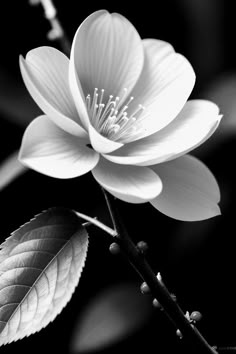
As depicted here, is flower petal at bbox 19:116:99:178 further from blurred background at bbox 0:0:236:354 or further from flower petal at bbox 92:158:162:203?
blurred background at bbox 0:0:236:354

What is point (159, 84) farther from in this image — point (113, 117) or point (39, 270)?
point (39, 270)

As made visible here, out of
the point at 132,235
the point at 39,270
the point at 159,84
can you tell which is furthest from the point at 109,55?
the point at 132,235

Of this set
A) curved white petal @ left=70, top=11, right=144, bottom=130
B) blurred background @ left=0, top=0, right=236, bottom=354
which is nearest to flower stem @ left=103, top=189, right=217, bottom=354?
curved white petal @ left=70, top=11, right=144, bottom=130

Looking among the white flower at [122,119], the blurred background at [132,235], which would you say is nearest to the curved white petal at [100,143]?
the white flower at [122,119]

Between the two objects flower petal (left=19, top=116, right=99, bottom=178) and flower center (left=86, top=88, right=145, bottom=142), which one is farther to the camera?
flower center (left=86, top=88, right=145, bottom=142)

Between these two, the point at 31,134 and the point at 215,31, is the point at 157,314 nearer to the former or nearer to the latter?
the point at 31,134

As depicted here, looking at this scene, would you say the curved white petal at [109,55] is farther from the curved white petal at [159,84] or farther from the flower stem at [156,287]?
the flower stem at [156,287]

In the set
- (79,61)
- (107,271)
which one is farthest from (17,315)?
(107,271)
